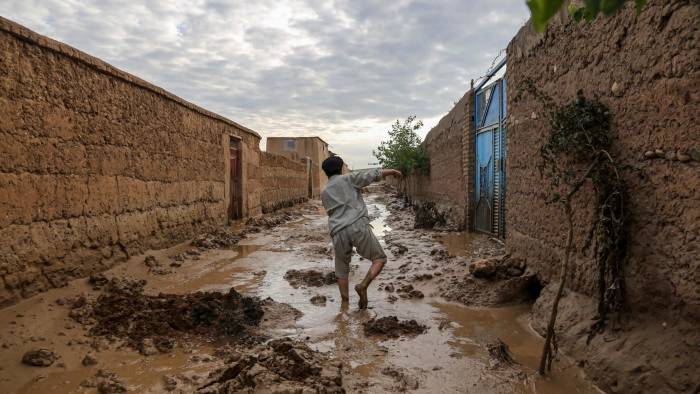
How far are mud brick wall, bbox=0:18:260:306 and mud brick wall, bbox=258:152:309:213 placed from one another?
6638 millimetres

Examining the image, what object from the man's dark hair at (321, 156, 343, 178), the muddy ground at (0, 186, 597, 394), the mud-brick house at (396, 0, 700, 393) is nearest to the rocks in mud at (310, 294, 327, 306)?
the muddy ground at (0, 186, 597, 394)

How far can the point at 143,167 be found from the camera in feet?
19.8

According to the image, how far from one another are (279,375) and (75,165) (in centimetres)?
344

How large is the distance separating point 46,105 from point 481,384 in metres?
4.36

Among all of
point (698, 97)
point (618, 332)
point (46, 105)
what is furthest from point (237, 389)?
point (46, 105)

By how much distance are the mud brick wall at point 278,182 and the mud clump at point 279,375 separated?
10.8 meters

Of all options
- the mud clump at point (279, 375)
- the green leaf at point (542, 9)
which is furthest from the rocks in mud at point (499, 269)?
the green leaf at point (542, 9)

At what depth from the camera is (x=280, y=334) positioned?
3.49 metres

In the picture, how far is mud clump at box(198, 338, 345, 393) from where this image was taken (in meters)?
2.31

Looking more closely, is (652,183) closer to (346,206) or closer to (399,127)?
(346,206)

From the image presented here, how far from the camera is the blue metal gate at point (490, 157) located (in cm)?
708

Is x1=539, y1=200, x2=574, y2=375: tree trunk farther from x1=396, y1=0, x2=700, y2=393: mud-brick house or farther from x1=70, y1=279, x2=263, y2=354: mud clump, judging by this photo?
x1=70, y1=279, x2=263, y2=354: mud clump

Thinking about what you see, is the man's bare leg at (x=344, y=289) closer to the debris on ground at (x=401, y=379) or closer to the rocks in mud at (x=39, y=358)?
the debris on ground at (x=401, y=379)

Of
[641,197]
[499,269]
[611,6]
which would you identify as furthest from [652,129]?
[499,269]
